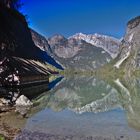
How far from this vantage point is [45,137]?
72.9ft

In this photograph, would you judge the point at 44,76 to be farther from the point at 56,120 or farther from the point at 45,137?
the point at 45,137

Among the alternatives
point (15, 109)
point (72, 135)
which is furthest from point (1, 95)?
point (72, 135)

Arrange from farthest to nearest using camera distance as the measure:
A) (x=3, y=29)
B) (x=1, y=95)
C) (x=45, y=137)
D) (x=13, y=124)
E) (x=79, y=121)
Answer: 1. (x=3, y=29)
2. (x=1, y=95)
3. (x=79, y=121)
4. (x=13, y=124)
5. (x=45, y=137)

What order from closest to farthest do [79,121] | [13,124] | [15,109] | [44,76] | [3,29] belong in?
1. [13,124]
2. [79,121]
3. [15,109]
4. [3,29]
5. [44,76]

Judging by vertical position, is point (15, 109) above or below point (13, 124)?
above

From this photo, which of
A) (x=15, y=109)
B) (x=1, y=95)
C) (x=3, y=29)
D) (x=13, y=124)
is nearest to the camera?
(x=13, y=124)

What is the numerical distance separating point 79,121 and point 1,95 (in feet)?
48.6

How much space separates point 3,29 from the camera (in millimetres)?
46219

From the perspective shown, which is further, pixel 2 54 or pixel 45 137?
pixel 2 54

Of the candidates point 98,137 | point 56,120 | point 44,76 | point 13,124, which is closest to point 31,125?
point 13,124

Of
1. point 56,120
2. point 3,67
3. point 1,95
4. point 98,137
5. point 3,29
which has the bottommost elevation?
point 98,137

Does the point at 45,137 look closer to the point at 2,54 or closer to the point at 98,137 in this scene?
the point at 98,137

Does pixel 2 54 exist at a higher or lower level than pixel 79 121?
higher

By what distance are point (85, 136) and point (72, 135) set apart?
0.91 m
